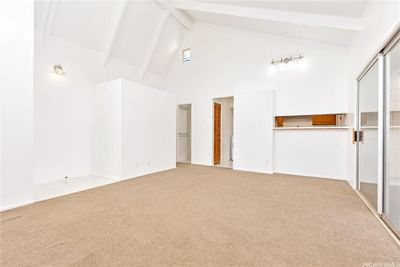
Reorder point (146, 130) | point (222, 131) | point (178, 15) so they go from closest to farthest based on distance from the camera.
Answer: point (146, 130) → point (178, 15) → point (222, 131)

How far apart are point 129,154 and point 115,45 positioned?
3.04 meters

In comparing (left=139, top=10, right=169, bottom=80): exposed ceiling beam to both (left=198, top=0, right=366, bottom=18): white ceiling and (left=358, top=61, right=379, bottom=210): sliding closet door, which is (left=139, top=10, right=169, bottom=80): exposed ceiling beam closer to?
(left=198, top=0, right=366, bottom=18): white ceiling

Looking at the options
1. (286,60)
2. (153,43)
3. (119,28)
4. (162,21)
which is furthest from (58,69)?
(286,60)

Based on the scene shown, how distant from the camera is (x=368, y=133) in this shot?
274 centimetres

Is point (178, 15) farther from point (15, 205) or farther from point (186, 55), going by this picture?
point (15, 205)

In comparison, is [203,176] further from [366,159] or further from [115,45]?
[115,45]

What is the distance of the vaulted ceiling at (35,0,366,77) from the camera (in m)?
3.34

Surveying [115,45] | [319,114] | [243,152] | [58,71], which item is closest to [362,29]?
[319,114]

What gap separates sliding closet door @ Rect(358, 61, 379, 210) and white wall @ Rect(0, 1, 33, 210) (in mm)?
4833

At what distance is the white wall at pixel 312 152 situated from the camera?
4.12m

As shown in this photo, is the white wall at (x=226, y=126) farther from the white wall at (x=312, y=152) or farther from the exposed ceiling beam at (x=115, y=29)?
the exposed ceiling beam at (x=115, y=29)

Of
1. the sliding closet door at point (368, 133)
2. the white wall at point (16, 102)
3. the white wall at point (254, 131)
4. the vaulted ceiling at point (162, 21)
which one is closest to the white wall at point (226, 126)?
the white wall at point (254, 131)

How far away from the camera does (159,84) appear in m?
6.73

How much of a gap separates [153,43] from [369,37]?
5.16m
